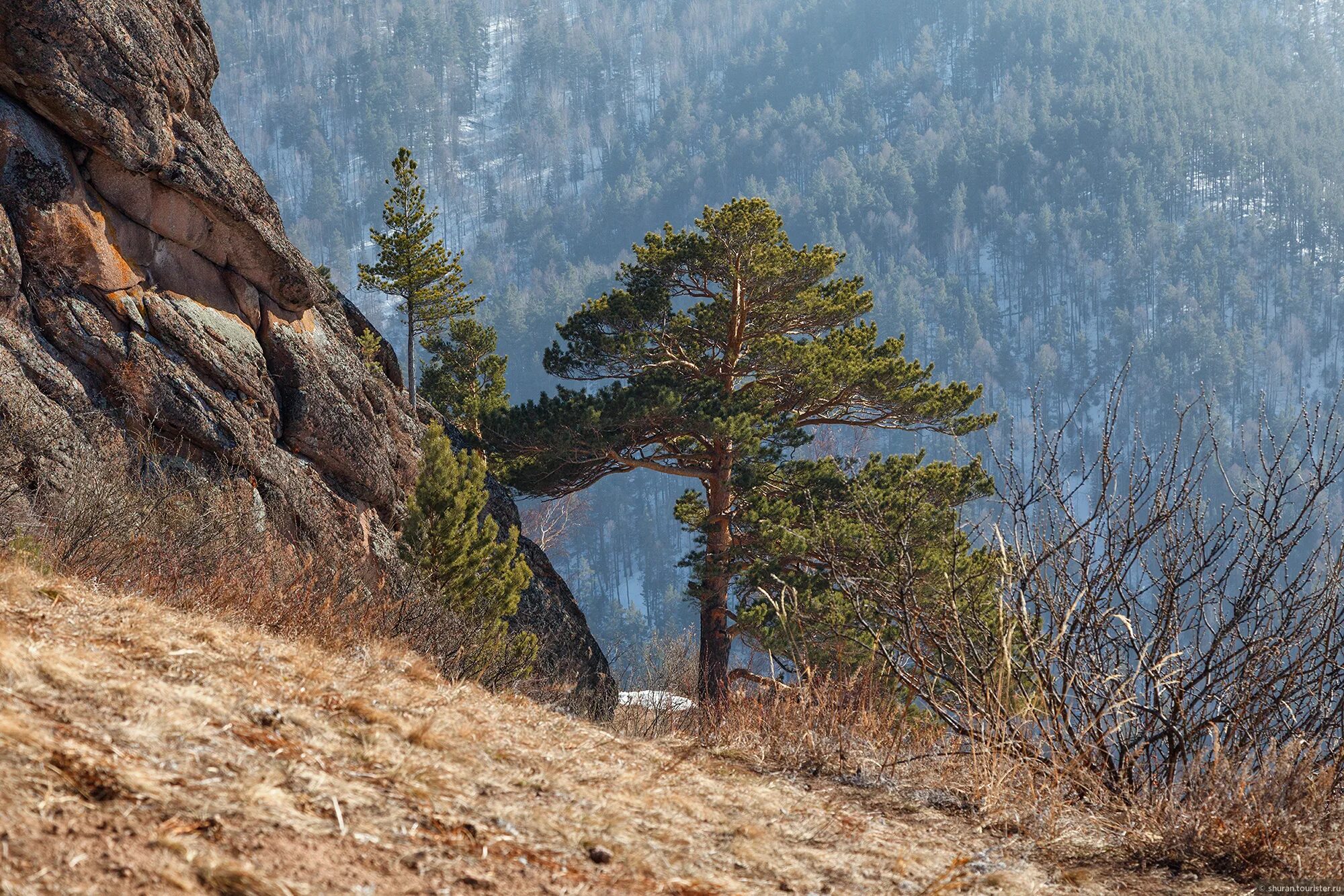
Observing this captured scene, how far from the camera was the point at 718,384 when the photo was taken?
16.5 metres

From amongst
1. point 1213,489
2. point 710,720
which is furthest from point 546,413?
point 1213,489

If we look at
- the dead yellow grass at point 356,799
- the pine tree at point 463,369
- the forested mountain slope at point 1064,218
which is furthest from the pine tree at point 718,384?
the forested mountain slope at point 1064,218

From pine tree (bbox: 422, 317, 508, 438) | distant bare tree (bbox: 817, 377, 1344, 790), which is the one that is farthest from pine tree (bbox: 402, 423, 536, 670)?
pine tree (bbox: 422, 317, 508, 438)

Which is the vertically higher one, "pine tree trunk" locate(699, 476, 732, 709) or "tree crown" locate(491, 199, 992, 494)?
"tree crown" locate(491, 199, 992, 494)

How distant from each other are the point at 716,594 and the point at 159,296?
9.20 meters

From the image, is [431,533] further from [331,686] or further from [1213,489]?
[1213,489]

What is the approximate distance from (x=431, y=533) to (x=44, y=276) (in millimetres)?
5274

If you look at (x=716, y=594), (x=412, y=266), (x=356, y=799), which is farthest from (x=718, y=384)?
(x=356, y=799)

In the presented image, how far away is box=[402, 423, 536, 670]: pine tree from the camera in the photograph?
13.0 metres

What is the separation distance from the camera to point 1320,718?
423cm

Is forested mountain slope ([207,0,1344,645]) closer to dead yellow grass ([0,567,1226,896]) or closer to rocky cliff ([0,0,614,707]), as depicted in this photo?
rocky cliff ([0,0,614,707])

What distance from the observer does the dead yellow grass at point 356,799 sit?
89.7 inches

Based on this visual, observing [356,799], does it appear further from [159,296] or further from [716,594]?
[716,594]

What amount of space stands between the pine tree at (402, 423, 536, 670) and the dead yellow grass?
8.15 metres
